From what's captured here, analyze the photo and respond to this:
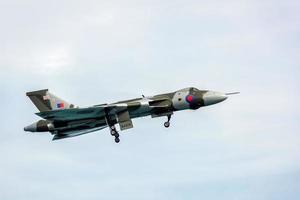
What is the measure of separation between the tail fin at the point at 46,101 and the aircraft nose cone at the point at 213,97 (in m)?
12.1

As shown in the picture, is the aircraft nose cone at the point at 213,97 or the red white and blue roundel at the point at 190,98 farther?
the red white and blue roundel at the point at 190,98

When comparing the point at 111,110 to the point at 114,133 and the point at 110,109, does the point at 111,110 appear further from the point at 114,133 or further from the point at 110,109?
the point at 114,133

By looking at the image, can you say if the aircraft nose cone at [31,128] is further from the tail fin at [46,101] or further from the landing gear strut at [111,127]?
the landing gear strut at [111,127]

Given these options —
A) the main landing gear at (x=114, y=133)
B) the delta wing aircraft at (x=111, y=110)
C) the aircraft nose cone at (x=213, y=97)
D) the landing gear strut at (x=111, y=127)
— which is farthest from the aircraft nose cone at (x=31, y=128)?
the aircraft nose cone at (x=213, y=97)

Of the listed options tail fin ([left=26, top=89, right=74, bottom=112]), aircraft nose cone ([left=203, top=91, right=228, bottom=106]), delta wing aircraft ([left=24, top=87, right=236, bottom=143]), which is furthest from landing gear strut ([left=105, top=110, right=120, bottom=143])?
aircraft nose cone ([left=203, top=91, right=228, bottom=106])

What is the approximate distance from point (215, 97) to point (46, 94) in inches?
601

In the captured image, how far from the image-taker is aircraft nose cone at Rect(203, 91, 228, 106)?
212 feet

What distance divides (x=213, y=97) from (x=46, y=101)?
592 inches

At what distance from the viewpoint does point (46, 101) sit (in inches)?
2635

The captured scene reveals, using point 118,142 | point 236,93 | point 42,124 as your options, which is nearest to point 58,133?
point 42,124

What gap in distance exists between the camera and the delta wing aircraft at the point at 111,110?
64188 millimetres

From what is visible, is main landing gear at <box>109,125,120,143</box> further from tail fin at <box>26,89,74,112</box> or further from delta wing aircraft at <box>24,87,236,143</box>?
tail fin at <box>26,89,74,112</box>

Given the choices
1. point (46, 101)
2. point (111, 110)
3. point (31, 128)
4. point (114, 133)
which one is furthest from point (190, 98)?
point (31, 128)

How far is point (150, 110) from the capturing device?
65375 millimetres
